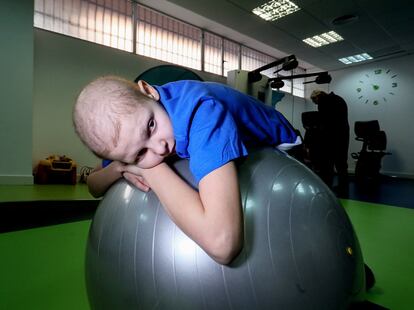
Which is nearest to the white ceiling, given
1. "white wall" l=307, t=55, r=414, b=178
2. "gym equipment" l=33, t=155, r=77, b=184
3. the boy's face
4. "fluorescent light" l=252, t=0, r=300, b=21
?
"fluorescent light" l=252, t=0, r=300, b=21

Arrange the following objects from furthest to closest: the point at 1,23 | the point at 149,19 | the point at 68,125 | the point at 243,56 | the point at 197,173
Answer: the point at 243,56 → the point at 149,19 → the point at 68,125 → the point at 1,23 → the point at 197,173

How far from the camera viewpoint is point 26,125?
8.09 ft

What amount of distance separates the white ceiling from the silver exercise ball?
3236mm

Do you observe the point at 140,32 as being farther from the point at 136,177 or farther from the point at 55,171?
the point at 136,177

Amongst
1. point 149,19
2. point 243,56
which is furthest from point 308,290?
point 243,56

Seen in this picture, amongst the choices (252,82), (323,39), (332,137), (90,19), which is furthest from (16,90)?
(323,39)

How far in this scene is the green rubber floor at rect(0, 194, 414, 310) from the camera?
0.81m

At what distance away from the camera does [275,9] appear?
11.3 feet

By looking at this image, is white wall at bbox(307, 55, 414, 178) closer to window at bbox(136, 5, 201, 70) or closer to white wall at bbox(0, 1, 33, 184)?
window at bbox(136, 5, 201, 70)

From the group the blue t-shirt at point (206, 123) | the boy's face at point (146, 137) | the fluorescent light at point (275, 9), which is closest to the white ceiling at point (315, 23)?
the fluorescent light at point (275, 9)

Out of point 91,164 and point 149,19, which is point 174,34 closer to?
point 149,19

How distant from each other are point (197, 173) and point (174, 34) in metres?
3.99

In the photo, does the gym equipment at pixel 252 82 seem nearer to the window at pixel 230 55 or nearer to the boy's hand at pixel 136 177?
the window at pixel 230 55

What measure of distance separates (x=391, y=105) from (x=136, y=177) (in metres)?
5.90
